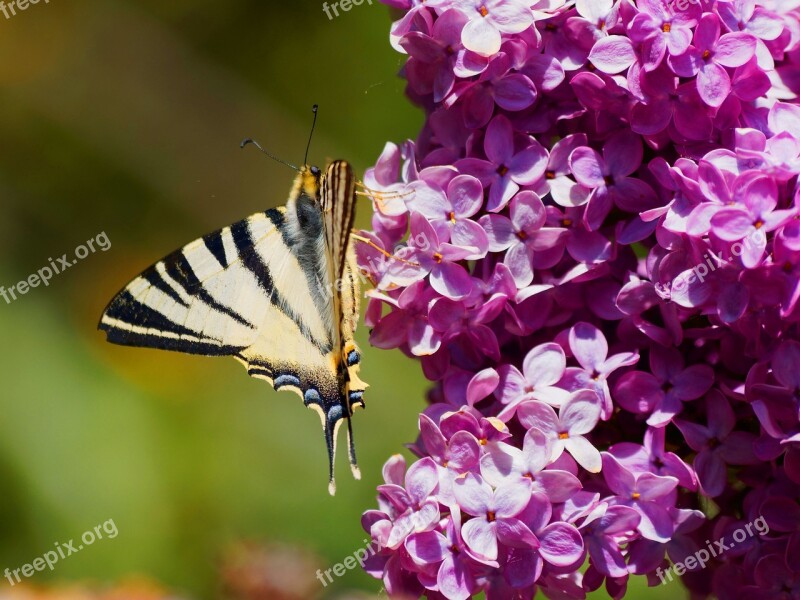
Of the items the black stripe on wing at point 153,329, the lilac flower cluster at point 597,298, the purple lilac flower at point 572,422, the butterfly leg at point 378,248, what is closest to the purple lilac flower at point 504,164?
the lilac flower cluster at point 597,298

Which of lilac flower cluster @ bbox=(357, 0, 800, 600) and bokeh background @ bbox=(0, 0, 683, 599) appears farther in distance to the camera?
bokeh background @ bbox=(0, 0, 683, 599)

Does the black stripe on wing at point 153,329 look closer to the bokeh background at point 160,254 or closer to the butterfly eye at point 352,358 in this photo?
the butterfly eye at point 352,358

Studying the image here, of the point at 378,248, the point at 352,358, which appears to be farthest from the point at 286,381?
the point at 378,248

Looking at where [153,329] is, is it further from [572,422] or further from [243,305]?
[572,422]

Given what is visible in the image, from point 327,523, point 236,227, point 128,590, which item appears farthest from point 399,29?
point 327,523

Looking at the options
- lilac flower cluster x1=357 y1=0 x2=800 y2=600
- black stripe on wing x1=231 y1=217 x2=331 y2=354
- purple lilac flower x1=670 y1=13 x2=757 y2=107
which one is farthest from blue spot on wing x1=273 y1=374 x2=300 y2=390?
purple lilac flower x1=670 y1=13 x2=757 y2=107

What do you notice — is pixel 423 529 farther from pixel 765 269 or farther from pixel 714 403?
pixel 765 269

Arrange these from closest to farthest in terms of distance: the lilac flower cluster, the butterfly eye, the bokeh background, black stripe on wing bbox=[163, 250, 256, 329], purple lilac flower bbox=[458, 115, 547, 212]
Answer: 1. the lilac flower cluster
2. purple lilac flower bbox=[458, 115, 547, 212]
3. the butterfly eye
4. black stripe on wing bbox=[163, 250, 256, 329]
5. the bokeh background

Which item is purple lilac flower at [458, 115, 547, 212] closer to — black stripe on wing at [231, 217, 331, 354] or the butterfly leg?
the butterfly leg
